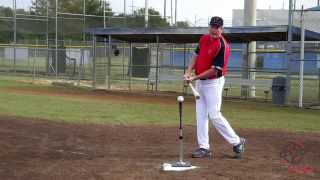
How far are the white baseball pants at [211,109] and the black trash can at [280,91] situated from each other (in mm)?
12145

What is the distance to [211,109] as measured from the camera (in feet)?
28.6

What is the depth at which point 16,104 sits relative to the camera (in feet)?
59.6

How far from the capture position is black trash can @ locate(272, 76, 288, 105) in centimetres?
2056

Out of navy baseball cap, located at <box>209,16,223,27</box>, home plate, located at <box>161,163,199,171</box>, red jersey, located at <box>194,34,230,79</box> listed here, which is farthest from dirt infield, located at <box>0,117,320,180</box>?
navy baseball cap, located at <box>209,16,223,27</box>

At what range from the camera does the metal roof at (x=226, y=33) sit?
20.8 m

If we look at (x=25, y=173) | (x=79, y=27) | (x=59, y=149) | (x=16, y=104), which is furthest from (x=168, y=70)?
(x=25, y=173)

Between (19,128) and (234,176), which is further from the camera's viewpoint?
(19,128)

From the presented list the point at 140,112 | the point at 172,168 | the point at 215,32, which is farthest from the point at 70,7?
the point at 172,168

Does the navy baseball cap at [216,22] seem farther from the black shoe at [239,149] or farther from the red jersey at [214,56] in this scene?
the black shoe at [239,149]

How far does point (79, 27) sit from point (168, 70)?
35.3ft

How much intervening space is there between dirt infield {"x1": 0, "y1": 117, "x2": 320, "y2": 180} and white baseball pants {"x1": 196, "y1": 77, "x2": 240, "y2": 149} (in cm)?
33

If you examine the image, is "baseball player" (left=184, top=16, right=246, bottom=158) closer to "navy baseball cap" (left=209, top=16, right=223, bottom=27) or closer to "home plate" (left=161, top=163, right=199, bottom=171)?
"navy baseball cap" (left=209, top=16, right=223, bottom=27)

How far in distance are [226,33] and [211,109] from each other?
13.5 metres

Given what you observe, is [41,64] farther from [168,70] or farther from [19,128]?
[19,128]
